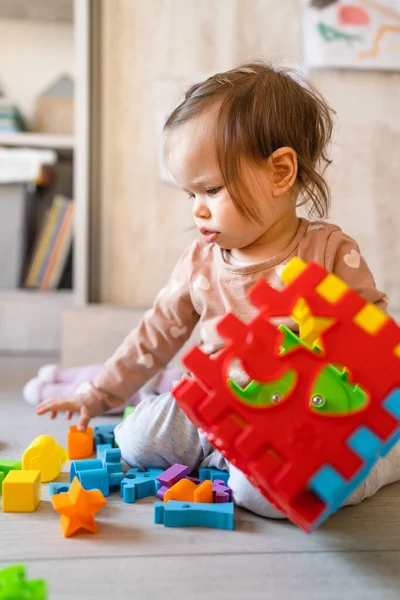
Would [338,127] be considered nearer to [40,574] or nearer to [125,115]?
[125,115]

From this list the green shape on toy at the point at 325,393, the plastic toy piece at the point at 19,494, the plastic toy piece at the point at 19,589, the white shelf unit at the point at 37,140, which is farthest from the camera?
the white shelf unit at the point at 37,140

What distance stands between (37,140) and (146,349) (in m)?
0.90

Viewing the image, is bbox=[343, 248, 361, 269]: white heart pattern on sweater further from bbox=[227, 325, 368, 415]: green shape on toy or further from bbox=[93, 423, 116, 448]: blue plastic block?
bbox=[93, 423, 116, 448]: blue plastic block

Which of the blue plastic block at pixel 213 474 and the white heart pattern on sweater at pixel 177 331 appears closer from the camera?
the blue plastic block at pixel 213 474

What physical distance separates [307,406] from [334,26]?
1208 millimetres

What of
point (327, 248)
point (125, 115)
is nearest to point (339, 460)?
point (327, 248)

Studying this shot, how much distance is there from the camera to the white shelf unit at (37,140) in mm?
1634

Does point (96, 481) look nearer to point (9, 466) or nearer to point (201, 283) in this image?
point (9, 466)

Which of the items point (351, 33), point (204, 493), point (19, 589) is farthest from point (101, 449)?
point (351, 33)

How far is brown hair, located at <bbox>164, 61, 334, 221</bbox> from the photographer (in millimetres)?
796

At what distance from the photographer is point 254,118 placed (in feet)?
2.65

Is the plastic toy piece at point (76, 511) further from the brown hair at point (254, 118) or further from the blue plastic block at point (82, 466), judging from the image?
the brown hair at point (254, 118)

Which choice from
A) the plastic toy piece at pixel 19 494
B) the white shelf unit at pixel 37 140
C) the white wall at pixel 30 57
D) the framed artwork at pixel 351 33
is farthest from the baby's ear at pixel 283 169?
the white wall at pixel 30 57

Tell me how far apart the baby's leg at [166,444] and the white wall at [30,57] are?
1315 mm
